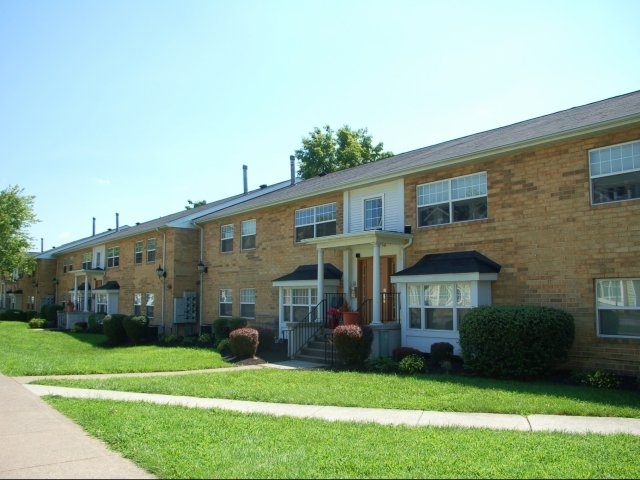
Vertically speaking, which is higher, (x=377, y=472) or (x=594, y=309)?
(x=594, y=309)

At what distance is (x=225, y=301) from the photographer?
2450cm

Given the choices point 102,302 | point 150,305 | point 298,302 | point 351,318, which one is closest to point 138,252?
point 150,305

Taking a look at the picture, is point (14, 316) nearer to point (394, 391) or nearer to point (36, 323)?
point (36, 323)

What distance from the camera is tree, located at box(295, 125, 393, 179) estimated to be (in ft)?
141

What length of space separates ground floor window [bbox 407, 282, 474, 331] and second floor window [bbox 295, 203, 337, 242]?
4.69m

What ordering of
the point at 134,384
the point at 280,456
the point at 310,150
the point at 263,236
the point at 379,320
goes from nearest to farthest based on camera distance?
1. the point at 280,456
2. the point at 134,384
3. the point at 379,320
4. the point at 263,236
5. the point at 310,150

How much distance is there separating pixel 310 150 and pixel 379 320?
96.8 feet

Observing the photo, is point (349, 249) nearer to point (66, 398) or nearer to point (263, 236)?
point (263, 236)

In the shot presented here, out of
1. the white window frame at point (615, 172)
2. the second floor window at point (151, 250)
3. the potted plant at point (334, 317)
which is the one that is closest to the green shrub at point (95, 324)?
the second floor window at point (151, 250)

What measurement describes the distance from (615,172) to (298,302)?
11360 mm

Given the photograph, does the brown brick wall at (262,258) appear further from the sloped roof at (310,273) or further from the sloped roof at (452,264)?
the sloped roof at (452,264)

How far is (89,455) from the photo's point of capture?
627 cm

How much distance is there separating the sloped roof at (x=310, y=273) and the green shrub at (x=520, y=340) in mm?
6882

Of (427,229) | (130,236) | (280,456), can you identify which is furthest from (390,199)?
(130,236)
